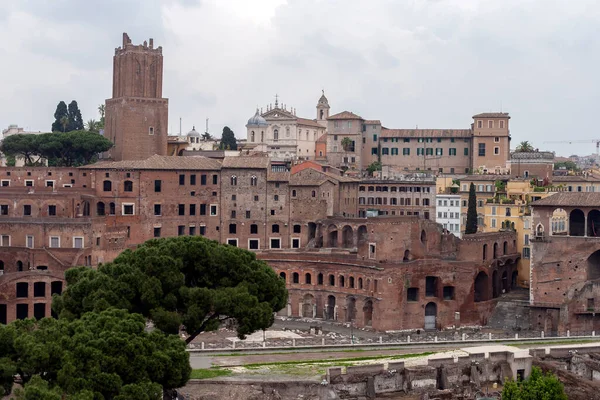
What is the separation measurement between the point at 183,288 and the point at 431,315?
80.6 ft

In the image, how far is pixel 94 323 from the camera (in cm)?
3669

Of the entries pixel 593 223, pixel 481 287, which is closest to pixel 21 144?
pixel 481 287

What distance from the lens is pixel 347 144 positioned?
97875mm

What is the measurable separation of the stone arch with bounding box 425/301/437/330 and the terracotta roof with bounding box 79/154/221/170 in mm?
19343

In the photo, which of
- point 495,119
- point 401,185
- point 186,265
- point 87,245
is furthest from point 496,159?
point 186,265

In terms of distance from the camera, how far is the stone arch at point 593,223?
67938 mm

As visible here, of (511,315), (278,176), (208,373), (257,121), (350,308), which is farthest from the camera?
(257,121)

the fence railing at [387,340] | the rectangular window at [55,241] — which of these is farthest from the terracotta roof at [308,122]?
the fence railing at [387,340]

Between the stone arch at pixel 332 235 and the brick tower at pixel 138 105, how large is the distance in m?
15.7

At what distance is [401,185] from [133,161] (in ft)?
72.5

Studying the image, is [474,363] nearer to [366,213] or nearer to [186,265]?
[186,265]

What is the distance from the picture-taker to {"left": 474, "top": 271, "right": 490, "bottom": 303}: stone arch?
225 ft

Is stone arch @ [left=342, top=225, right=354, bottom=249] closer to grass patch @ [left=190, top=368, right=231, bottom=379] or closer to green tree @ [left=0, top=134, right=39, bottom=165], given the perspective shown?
green tree @ [left=0, top=134, right=39, bottom=165]

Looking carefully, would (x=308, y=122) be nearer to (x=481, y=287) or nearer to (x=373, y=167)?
(x=373, y=167)
